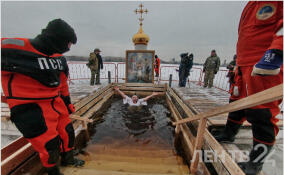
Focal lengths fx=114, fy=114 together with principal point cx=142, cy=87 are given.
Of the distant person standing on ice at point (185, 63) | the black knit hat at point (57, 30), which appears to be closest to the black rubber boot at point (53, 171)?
the black knit hat at point (57, 30)

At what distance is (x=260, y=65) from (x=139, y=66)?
21.9 feet

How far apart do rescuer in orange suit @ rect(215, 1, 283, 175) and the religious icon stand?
5968 mm

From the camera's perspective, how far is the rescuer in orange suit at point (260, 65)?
1201 mm

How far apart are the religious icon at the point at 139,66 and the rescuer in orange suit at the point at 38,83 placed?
6186 millimetres

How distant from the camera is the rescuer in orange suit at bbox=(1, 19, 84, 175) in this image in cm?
117

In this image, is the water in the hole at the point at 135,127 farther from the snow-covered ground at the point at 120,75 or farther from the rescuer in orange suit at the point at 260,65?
the snow-covered ground at the point at 120,75

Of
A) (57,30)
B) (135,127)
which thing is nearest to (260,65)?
(57,30)

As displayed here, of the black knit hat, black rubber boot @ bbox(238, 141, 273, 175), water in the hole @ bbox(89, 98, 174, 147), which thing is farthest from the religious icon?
black rubber boot @ bbox(238, 141, 273, 175)

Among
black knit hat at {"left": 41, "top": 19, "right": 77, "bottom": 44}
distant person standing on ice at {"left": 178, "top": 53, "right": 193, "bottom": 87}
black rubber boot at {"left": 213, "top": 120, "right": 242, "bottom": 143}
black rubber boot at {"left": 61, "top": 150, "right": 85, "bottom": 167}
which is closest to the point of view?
black knit hat at {"left": 41, "top": 19, "right": 77, "bottom": 44}

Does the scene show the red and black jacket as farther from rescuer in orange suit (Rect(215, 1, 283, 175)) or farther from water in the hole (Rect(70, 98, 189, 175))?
rescuer in orange suit (Rect(215, 1, 283, 175))

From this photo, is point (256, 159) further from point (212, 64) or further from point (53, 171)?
point (212, 64)

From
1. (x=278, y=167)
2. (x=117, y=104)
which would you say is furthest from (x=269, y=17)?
(x=117, y=104)

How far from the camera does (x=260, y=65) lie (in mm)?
1206

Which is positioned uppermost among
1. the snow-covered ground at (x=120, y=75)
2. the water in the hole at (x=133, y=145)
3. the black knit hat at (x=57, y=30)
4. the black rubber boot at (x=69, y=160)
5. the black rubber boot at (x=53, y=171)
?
the black knit hat at (x=57, y=30)
